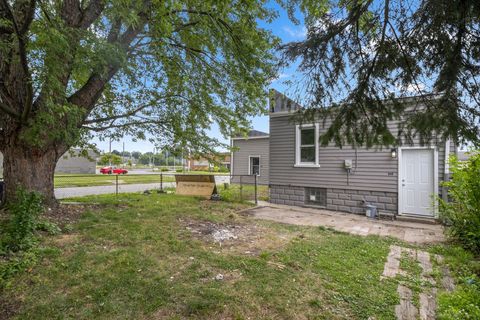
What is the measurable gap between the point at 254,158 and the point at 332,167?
7.48 m

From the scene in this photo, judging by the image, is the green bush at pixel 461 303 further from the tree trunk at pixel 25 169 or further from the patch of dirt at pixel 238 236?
the tree trunk at pixel 25 169

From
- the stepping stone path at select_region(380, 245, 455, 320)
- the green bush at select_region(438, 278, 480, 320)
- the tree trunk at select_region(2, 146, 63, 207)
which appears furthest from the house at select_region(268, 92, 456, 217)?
the tree trunk at select_region(2, 146, 63, 207)

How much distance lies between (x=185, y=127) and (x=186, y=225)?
9.08ft

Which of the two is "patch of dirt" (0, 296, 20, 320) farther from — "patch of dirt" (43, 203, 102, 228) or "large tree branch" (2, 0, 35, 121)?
"large tree branch" (2, 0, 35, 121)

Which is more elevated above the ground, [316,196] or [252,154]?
[252,154]

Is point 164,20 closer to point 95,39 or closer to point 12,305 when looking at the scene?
point 95,39

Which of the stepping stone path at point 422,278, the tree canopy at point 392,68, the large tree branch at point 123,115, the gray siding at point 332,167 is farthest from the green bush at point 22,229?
the gray siding at point 332,167

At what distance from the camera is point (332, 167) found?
25.6 feet

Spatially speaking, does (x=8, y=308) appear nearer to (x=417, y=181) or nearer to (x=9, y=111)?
(x=9, y=111)

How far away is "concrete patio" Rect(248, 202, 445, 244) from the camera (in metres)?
5.16

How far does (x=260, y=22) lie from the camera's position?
521cm

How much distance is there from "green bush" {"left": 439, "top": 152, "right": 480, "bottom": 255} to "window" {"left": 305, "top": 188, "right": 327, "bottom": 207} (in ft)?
11.4

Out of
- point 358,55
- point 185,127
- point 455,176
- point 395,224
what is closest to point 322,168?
point 395,224

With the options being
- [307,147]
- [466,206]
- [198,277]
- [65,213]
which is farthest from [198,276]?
[307,147]
